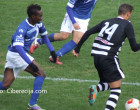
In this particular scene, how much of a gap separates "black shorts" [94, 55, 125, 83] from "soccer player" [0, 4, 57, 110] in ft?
3.26

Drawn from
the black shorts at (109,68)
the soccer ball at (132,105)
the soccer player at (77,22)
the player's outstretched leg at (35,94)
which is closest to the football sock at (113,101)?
Result: the black shorts at (109,68)

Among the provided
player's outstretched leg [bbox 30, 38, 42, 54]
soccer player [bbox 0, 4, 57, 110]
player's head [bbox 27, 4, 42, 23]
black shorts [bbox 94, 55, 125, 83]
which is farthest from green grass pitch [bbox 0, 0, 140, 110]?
player's head [bbox 27, 4, 42, 23]

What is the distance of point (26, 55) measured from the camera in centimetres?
702

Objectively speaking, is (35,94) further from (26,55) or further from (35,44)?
(35,44)

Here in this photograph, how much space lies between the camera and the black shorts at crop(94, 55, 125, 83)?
22.8ft

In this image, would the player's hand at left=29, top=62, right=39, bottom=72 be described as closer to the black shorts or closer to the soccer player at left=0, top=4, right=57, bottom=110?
the soccer player at left=0, top=4, right=57, bottom=110

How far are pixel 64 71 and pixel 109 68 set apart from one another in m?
Answer: 2.73

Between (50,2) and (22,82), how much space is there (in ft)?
24.3

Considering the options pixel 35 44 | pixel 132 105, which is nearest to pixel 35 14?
pixel 132 105

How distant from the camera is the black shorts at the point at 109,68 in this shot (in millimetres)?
6953

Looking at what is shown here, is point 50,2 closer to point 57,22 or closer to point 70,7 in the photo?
point 57,22

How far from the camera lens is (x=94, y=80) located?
9.00 m

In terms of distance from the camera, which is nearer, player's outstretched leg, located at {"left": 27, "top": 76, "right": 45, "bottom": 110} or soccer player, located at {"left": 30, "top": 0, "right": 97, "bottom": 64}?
player's outstretched leg, located at {"left": 27, "top": 76, "right": 45, "bottom": 110}

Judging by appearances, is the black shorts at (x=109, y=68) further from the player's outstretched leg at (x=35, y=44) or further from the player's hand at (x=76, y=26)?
the player's outstretched leg at (x=35, y=44)
